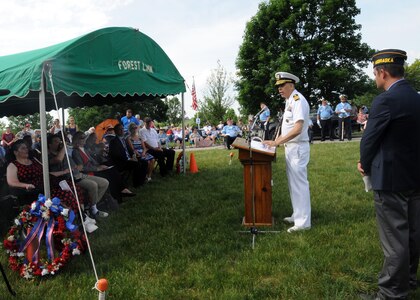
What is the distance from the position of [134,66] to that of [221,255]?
4076 millimetres

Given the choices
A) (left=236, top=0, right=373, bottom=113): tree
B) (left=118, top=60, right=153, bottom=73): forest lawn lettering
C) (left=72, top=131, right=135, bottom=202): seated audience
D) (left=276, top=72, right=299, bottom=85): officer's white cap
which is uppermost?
(left=236, top=0, right=373, bottom=113): tree

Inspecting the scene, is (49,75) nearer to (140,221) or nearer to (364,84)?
(140,221)

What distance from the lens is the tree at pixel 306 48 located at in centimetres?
2911

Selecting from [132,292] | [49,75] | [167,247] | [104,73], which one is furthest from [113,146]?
[132,292]

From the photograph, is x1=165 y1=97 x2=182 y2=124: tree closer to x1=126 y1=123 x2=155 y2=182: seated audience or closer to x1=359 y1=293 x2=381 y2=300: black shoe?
x1=126 y1=123 x2=155 y2=182: seated audience

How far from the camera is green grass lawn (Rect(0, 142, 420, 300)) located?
348 centimetres

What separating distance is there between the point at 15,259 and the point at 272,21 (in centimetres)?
2919

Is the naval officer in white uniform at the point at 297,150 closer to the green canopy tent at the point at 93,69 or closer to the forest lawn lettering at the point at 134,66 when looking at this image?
the green canopy tent at the point at 93,69

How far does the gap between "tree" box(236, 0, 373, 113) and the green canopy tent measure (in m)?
21.9

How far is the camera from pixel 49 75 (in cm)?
471

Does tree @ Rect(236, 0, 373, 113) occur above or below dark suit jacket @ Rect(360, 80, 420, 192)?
above

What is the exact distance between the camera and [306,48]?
1134 inches

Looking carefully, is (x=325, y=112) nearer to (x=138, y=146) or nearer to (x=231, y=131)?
(x=231, y=131)

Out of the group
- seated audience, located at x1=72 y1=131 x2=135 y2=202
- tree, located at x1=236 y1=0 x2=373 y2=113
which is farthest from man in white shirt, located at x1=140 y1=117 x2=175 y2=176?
tree, located at x1=236 y1=0 x2=373 y2=113
